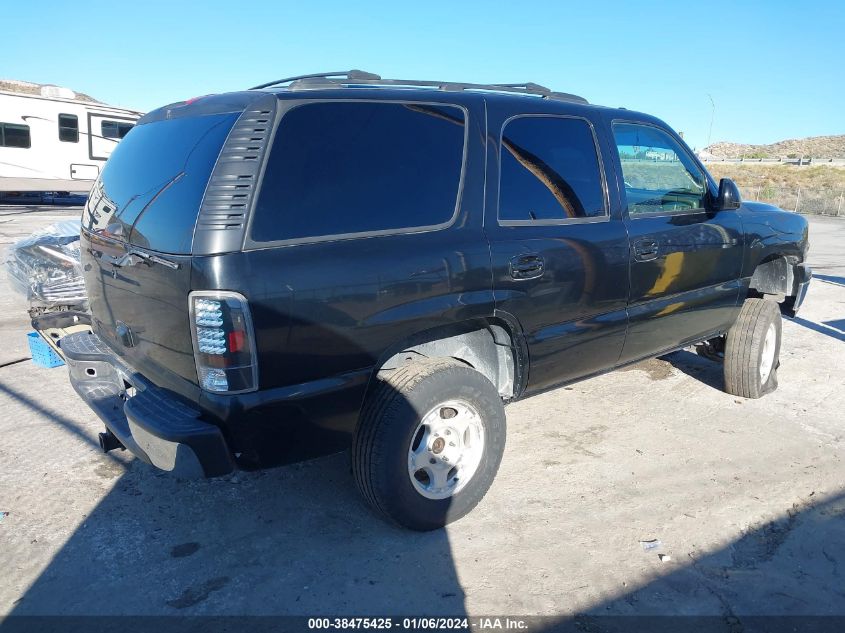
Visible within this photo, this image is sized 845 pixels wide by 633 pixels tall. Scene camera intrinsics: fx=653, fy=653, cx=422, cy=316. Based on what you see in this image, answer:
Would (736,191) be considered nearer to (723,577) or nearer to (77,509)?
(723,577)

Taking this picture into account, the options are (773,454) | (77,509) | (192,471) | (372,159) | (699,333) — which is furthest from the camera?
(699,333)

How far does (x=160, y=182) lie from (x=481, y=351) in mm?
1761

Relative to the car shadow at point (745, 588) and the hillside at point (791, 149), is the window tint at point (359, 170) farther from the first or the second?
the hillside at point (791, 149)

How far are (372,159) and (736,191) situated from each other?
268 cm

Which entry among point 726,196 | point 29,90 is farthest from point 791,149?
point 726,196

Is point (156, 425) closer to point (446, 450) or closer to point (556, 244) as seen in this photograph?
point (446, 450)

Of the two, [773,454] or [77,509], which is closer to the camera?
[77,509]

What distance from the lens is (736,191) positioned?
425 centimetres

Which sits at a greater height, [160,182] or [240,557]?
[160,182]

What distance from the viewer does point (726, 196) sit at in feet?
14.0

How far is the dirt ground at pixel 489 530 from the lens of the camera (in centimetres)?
273

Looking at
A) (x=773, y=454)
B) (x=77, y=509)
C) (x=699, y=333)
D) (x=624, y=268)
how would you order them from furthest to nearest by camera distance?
(x=699, y=333) → (x=773, y=454) → (x=624, y=268) → (x=77, y=509)

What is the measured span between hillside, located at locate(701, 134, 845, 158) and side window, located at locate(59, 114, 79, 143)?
260 feet

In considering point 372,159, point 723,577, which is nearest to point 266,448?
point 372,159
